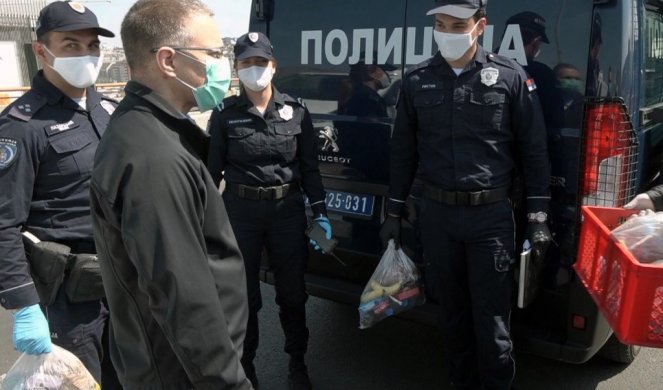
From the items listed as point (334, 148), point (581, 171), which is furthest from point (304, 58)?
point (581, 171)

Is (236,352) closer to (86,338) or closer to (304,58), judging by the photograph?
(86,338)

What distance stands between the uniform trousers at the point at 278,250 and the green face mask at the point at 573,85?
4.64 ft

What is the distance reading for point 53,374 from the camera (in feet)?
6.73

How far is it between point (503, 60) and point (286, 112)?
3.70ft

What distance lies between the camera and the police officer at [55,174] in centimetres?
205

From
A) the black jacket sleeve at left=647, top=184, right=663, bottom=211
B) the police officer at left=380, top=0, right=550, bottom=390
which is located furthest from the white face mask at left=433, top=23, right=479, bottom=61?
the black jacket sleeve at left=647, top=184, right=663, bottom=211

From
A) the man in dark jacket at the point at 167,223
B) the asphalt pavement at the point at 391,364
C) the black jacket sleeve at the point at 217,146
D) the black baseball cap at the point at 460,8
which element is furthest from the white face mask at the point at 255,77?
the asphalt pavement at the point at 391,364

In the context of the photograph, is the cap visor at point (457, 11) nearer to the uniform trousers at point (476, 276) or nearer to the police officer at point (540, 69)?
the police officer at point (540, 69)

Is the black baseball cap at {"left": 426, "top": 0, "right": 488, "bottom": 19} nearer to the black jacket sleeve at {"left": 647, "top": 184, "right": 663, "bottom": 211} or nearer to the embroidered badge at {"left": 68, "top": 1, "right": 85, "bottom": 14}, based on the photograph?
the black jacket sleeve at {"left": 647, "top": 184, "right": 663, "bottom": 211}

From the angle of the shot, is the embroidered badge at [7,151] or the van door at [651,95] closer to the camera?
the embroidered badge at [7,151]

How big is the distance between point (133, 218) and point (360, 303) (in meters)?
1.94

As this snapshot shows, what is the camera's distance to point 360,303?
9.93ft

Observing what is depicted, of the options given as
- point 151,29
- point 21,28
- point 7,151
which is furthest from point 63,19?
point 21,28

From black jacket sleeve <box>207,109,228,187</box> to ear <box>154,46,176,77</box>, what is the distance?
1.53 metres
